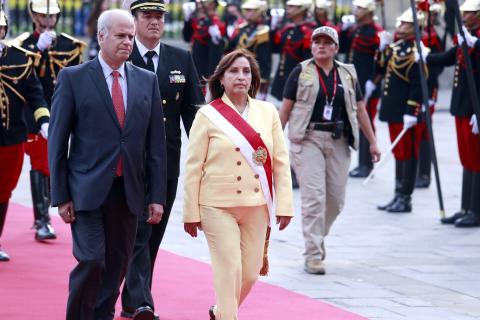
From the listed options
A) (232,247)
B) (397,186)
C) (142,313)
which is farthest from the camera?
(397,186)

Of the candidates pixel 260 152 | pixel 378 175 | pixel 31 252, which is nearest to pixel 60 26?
pixel 378 175

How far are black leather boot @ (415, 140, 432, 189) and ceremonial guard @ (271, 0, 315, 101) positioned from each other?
1863mm

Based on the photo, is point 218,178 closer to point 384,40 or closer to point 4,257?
point 4,257

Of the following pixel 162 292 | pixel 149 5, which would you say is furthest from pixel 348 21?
pixel 149 5

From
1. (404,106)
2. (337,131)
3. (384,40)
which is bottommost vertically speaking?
(404,106)

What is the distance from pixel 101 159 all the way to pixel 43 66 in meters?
4.68

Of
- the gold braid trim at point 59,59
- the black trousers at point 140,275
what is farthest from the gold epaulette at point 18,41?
the black trousers at point 140,275

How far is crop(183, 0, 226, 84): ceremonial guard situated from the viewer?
19938 mm

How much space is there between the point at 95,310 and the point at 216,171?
99cm

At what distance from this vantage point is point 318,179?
990cm

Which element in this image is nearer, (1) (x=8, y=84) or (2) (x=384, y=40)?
(1) (x=8, y=84)

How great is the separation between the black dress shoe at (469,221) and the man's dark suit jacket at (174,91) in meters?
4.97

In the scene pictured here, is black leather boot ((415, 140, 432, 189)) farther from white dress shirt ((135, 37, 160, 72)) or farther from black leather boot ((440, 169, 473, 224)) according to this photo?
white dress shirt ((135, 37, 160, 72))

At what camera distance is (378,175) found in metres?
16.6
